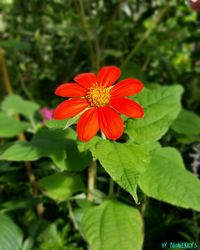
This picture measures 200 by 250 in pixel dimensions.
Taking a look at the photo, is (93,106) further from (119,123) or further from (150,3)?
(150,3)

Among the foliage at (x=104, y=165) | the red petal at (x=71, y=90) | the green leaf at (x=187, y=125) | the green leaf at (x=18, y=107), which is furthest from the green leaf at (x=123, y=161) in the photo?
the green leaf at (x=18, y=107)

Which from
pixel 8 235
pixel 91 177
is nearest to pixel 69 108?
pixel 91 177

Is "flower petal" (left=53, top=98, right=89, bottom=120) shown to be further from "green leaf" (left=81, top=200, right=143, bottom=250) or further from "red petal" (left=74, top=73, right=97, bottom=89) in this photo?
"green leaf" (left=81, top=200, right=143, bottom=250)

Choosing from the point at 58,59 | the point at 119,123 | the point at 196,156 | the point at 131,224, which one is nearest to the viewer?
the point at 119,123

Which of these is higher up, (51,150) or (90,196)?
(51,150)

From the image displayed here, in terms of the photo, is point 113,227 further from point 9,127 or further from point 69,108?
point 9,127

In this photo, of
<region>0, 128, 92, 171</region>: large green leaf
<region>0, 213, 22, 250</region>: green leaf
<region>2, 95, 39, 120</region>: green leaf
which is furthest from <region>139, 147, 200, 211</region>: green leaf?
<region>2, 95, 39, 120</region>: green leaf

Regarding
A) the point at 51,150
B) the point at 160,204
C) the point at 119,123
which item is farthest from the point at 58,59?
the point at 119,123
